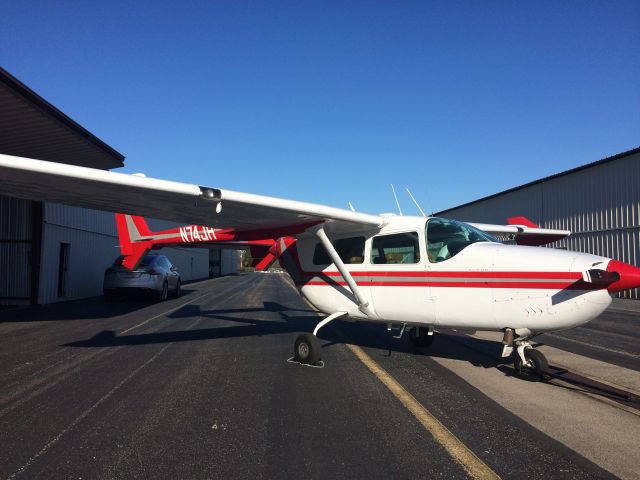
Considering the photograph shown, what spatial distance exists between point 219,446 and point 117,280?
12.3 meters

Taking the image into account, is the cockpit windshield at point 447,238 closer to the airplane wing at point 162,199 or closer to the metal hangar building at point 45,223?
the airplane wing at point 162,199

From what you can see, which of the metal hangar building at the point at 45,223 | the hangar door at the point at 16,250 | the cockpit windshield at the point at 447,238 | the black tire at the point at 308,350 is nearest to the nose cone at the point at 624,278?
the cockpit windshield at the point at 447,238

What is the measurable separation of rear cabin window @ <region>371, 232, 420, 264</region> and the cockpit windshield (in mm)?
210

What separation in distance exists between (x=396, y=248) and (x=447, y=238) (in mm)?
775

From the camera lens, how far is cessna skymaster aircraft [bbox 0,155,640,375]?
4574 mm

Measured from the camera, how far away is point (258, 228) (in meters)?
7.17

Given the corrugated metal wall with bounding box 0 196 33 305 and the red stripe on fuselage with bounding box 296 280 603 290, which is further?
the corrugated metal wall with bounding box 0 196 33 305

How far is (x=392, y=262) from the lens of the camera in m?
6.14

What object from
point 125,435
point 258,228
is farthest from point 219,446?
point 258,228

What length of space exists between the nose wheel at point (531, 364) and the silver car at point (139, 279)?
1238 cm

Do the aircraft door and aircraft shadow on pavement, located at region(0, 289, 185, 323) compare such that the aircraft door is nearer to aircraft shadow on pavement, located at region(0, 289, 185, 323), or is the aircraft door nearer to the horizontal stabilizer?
the horizontal stabilizer

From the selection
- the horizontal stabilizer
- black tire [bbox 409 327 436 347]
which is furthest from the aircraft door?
the horizontal stabilizer

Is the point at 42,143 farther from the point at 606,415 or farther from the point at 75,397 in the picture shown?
the point at 606,415

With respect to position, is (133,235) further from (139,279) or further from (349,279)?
(349,279)
